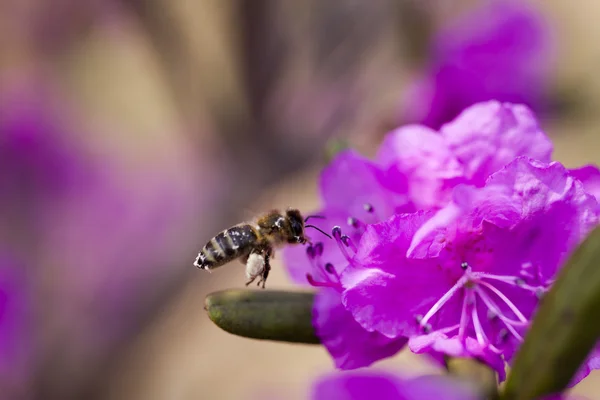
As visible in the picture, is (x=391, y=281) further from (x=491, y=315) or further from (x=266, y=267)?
(x=266, y=267)

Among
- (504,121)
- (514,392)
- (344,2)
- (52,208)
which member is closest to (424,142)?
(504,121)

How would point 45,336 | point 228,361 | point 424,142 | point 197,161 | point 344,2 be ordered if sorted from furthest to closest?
point 228,361 < point 197,161 < point 45,336 < point 344,2 < point 424,142

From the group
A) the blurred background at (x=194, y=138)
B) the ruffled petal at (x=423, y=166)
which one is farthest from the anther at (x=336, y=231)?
the blurred background at (x=194, y=138)

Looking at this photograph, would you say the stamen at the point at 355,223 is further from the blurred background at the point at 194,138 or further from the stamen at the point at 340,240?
the blurred background at the point at 194,138

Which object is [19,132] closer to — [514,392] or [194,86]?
[194,86]

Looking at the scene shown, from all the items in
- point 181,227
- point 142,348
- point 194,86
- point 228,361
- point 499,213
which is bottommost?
point 228,361

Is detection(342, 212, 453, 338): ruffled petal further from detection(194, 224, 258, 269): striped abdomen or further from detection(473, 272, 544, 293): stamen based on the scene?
detection(194, 224, 258, 269): striped abdomen
